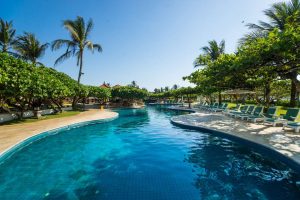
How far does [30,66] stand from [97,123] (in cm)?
714

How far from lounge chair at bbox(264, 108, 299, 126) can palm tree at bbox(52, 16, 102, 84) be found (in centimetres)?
2226

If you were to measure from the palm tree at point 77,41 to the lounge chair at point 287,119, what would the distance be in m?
22.3

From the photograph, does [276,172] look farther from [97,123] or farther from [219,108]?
[219,108]

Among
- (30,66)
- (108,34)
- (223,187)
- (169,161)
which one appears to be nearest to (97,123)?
(30,66)

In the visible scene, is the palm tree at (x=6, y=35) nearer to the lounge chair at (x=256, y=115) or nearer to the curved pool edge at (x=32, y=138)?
Result: the curved pool edge at (x=32, y=138)

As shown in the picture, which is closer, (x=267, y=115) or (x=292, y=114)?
(x=292, y=114)

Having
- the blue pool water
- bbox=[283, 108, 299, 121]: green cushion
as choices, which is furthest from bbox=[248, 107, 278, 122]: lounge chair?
the blue pool water

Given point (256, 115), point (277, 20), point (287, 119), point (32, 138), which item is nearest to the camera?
point (32, 138)

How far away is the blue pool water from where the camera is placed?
4613mm

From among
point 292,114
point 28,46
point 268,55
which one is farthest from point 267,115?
point 28,46

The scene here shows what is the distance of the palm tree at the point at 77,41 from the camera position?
79.3 feet

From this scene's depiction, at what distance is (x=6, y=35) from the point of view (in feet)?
78.1

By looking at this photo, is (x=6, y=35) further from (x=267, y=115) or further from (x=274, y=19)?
(x=274, y=19)

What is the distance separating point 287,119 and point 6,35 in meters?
31.1
